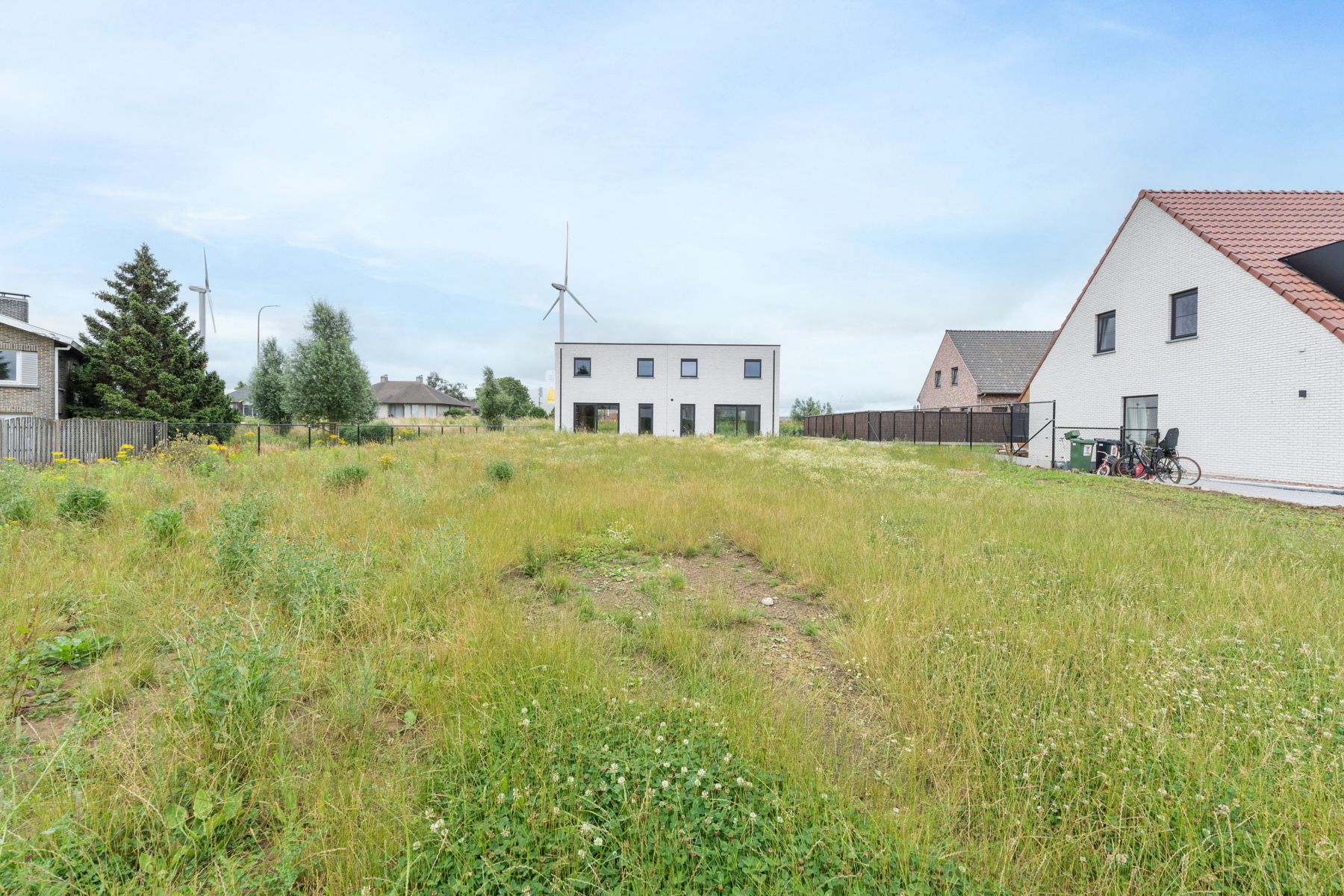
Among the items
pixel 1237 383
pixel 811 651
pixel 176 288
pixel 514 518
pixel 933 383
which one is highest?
pixel 176 288

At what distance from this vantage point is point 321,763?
7.04 feet

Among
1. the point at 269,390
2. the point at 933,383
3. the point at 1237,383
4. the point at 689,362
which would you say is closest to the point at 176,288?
the point at 269,390

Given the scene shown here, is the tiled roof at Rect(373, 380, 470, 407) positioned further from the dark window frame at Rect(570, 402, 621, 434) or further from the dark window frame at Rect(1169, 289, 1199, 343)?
the dark window frame at Rect(1169, 289, 1199, 343)

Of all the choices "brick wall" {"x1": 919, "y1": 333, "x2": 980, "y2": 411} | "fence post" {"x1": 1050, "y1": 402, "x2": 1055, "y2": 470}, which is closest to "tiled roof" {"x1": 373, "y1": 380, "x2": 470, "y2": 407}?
"brick wall" {"x1": 919, "y1": 333, "x2": 980, "y2": 411}

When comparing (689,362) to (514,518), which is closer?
(514,518)

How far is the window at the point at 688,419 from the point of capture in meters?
33.5

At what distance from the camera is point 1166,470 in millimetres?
12898

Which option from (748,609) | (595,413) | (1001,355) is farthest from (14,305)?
(1001,355)

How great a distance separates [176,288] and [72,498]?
28.8 meters

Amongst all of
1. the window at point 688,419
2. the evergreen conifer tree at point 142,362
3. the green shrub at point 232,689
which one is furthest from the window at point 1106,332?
the evergreen conifer tree at point 142,362

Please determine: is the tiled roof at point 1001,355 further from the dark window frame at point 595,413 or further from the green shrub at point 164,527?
the green shrub at point 164,527

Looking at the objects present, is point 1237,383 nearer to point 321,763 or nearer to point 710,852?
point 710,852

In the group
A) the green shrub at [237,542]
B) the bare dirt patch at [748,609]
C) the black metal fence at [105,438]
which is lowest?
the bare dirt patch at [748,609]

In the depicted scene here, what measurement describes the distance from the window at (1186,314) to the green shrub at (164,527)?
2050 cm
